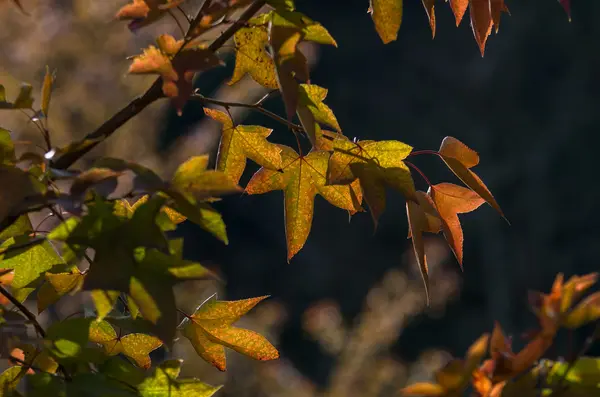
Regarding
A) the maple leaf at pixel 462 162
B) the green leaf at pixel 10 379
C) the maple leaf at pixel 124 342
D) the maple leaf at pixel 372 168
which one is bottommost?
the maple leaf at pixel 124 342

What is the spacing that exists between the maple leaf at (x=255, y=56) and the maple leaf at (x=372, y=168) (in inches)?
2.5

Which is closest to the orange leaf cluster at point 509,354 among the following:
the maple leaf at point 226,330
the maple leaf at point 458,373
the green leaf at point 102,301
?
the maple leaf at point 458,373

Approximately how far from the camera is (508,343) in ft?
1.85

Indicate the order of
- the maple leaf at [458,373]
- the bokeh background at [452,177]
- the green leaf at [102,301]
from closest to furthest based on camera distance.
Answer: the green leaf at [102,301], the maple leaf at [458,373], the bokeh background at [452,177]

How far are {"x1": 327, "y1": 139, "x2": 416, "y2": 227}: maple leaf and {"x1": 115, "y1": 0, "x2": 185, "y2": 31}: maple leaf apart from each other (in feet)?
0.45

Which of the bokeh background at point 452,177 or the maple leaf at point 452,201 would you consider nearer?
the maple leaf at point 452,201

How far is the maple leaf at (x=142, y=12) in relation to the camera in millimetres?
490

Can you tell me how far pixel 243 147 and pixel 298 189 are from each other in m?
0.05

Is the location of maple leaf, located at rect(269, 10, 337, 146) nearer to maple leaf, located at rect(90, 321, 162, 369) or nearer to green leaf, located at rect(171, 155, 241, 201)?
green leaf, located at rect(171, 155, 241, 201)

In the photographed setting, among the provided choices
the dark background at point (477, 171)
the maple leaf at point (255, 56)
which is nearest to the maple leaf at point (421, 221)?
the maple leaf at point (255, 56)

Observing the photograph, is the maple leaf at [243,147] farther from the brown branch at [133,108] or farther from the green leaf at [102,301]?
the green leaf at [102,301]

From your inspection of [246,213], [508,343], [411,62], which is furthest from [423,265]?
[411,62]

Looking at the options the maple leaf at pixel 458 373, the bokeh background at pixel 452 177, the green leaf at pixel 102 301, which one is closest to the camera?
the green leaf at pixel 102 301

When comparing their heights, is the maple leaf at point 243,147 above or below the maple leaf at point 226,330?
above
